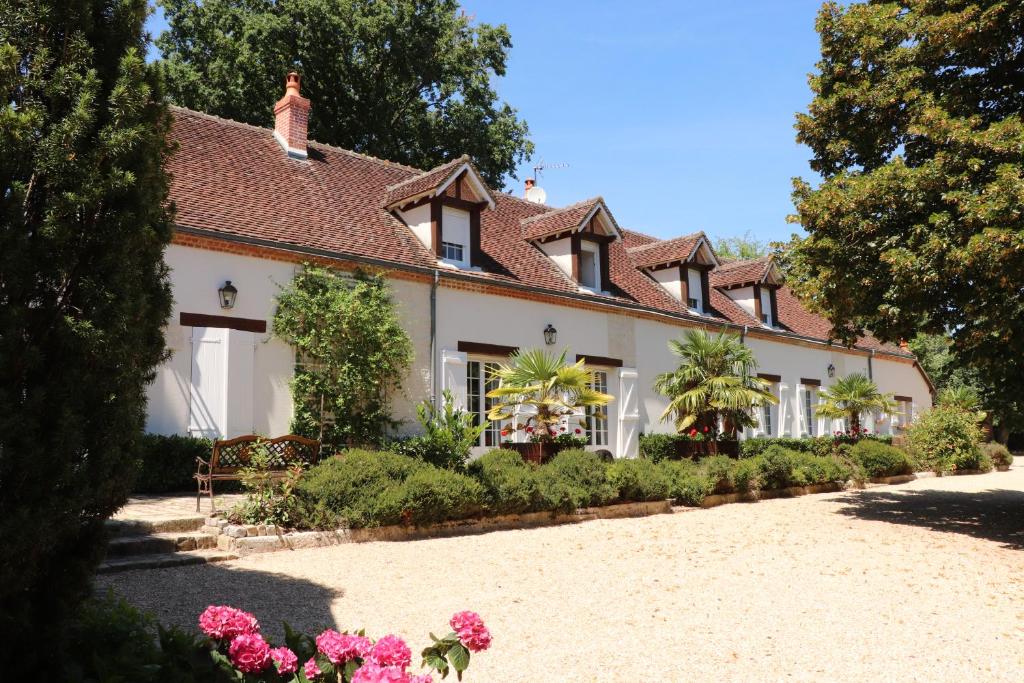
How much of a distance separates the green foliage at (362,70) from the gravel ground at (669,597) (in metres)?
18.5

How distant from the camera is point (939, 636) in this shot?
Answer: 17.3ft

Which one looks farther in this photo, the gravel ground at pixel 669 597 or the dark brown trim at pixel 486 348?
the dark brown trim at pixel 486 348

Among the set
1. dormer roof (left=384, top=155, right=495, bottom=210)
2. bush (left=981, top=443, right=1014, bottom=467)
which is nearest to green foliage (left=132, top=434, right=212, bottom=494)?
dormer roof (left=384, top=155, right=495, bottom=210)

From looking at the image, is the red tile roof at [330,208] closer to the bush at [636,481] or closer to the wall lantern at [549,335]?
the wall lantern at [549,335]

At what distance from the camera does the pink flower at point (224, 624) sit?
9.61 feet

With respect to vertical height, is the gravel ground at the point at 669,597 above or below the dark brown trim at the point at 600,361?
below

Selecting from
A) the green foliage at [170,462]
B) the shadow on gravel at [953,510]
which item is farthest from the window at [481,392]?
the shadow on gravel at [953,510]

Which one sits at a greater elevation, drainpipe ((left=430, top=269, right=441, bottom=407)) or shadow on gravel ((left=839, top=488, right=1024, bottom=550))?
drainpipe ((left=430, top=269, right=441, bottom=407))

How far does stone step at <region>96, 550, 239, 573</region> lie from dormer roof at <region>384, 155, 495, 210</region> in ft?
29.4

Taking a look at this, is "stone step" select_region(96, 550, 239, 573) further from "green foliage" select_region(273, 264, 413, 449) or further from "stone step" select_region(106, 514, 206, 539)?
"green foliage" select_region(273, 264, 413, 449)

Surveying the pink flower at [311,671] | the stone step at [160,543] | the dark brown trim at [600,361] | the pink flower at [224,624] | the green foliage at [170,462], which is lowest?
the stone step at [160,543]

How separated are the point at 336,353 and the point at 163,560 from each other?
558 cm

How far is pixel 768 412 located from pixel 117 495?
69.4ft

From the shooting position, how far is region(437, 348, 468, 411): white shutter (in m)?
13.9
